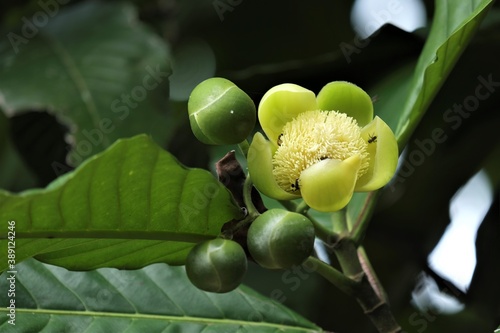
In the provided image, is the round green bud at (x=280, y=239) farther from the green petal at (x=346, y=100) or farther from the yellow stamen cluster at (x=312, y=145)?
the green petal at (x=346, y=100)

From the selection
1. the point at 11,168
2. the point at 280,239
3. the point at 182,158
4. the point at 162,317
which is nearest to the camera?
the point at 280,239

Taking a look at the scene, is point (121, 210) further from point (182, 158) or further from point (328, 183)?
point (182, 158)

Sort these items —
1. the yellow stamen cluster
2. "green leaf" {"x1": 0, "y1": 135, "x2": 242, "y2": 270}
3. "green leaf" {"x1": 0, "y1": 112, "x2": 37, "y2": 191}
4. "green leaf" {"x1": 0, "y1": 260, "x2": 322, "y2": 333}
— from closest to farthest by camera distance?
1. "green leaf" {"x1": 0, "y1": 135, "x2": 242, "y2": 270}
2. the yellow stamen cluster
3. "green leaf" {"x1": 0, "y1": 260, "x2": 322, "y2": 333}
4. "green leaf" {"x1": 0, "y1": 112, "x2": 37, "y2": 191}

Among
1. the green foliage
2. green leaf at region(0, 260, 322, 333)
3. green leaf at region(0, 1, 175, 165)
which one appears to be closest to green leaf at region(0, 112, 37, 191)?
the green foliage

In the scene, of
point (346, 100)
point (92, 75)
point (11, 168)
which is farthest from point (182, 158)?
point (346, 100)

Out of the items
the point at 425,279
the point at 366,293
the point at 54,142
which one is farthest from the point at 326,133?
the point at 54,142

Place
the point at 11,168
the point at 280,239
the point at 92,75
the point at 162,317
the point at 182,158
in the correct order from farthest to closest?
the point at 11,168 < the point at 92,75 < the point at 182,158 < the point at 162,317 < the point at 280,239

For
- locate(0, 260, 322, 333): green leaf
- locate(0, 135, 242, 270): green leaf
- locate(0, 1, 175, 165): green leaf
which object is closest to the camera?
locate(0, 135, 242, 270): green leaf

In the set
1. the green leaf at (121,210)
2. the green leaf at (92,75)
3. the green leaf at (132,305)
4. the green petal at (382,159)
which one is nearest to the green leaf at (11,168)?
the green leaf at (92,75)

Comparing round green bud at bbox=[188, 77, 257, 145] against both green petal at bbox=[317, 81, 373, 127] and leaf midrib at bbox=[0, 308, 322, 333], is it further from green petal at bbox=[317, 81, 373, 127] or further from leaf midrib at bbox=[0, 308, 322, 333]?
leaf midrib at bbox=[0, 308, 322, 333]
